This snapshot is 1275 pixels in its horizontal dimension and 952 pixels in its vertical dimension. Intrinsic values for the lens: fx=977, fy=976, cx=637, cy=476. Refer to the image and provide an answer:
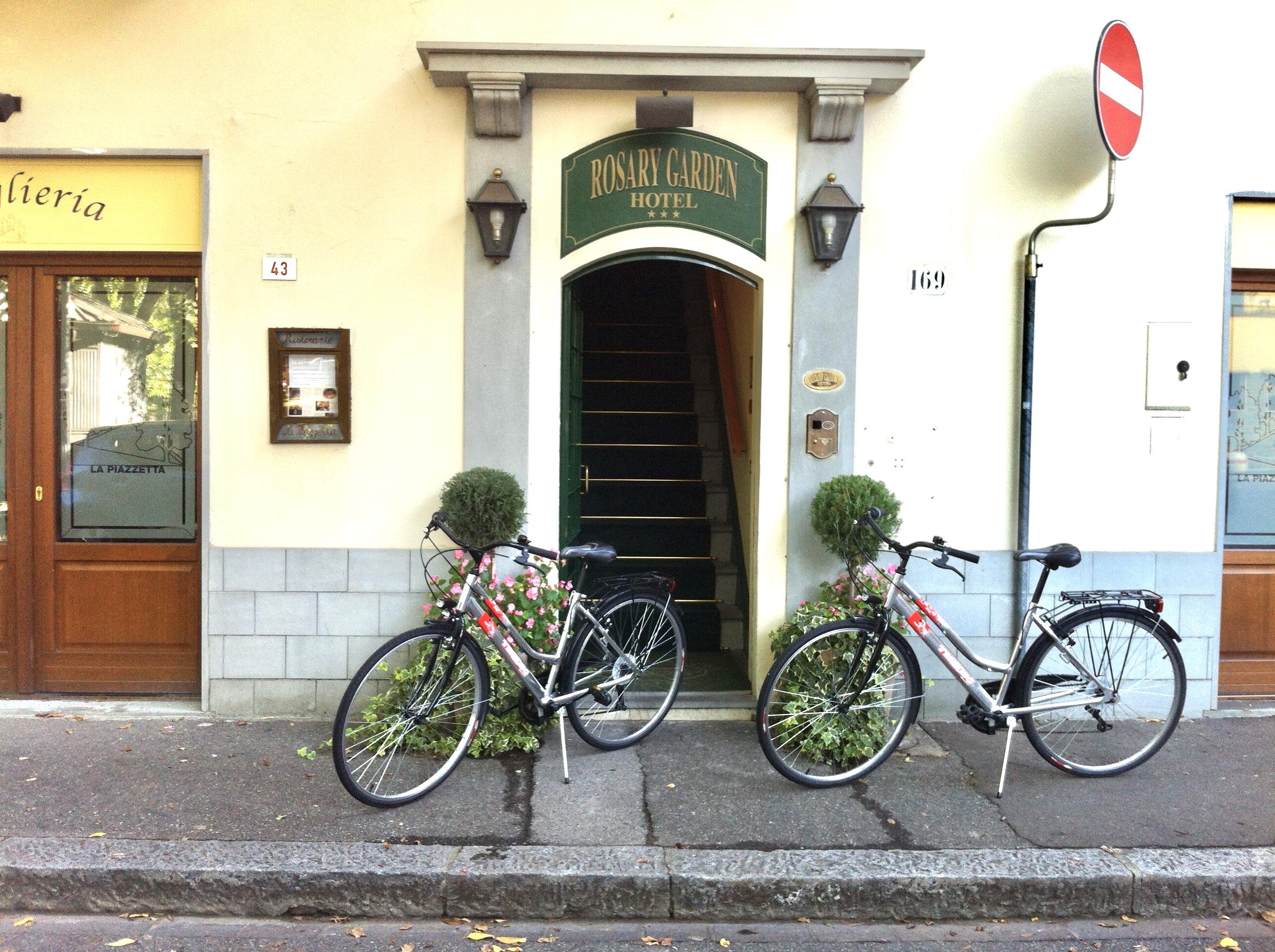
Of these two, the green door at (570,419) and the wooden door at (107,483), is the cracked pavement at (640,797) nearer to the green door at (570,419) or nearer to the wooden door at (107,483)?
the wooden door at (107,483)

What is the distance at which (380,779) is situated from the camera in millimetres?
4363

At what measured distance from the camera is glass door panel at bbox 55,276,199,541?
A: 5648mm

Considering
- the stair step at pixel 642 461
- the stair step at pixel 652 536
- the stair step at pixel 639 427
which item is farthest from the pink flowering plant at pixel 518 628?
the stair step at pixel 639 427

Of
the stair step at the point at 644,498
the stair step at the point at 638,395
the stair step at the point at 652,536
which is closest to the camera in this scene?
the stair step at the point at 652,536

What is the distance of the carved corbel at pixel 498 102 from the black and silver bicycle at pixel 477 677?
2112 millimetres

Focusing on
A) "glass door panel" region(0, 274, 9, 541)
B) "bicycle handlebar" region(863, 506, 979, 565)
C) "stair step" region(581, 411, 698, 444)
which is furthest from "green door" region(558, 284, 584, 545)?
"glass door panel" region(0, 274, 9, 541)

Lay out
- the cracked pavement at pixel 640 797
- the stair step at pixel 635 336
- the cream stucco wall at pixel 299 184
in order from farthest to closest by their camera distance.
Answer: the stair step at pixel 635 336, the cream stucco wall at pixel 299 184, the cracked pavement at pixel 640 797

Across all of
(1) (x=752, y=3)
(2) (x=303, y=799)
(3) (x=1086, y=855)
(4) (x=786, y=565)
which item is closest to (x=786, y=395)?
(4) (x=786, y=565)

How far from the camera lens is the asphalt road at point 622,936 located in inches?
136

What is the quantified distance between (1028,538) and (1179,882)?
7.21 ft

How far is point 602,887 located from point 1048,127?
461 centimetres

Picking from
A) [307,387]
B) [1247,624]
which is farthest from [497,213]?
[1247,624]

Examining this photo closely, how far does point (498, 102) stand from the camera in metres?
5.19

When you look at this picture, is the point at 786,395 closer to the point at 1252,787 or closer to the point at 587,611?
the point at 587,611
